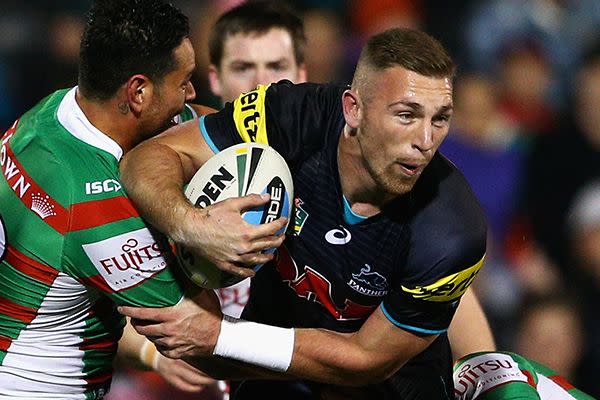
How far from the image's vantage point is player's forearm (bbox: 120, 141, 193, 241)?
3.29 m

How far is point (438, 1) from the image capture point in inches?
269

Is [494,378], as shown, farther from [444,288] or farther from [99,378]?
[99,378]

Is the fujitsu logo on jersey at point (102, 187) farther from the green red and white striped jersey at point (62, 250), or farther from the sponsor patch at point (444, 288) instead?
the sponsor patch at point (444, 288)

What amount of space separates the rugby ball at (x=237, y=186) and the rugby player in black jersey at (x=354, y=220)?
0.32 ft

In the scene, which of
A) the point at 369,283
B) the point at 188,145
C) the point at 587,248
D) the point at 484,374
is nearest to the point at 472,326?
the point at 484,374

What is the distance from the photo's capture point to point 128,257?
Result: 11.6 ft

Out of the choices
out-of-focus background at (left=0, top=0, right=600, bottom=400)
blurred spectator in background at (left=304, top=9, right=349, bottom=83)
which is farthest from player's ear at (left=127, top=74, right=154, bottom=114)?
blurred spectator in background at (left=304, top=9, right=349, bottom=83)

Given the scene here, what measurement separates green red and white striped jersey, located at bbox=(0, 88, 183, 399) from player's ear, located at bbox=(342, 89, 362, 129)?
706mm

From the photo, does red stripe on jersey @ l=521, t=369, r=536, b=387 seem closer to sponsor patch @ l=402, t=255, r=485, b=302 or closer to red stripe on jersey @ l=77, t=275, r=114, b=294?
sponsor patch @ l=402, t=255, r=485, b=302

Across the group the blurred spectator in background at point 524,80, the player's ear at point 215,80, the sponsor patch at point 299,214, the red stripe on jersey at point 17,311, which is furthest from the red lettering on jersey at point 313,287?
the blurred spectator in background at point 524,80

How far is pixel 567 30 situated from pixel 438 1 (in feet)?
2.63

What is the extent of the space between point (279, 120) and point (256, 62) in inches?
63.3

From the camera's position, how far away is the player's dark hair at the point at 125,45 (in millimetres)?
3557

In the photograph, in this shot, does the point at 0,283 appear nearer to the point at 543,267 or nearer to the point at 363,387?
the point at 363,387
